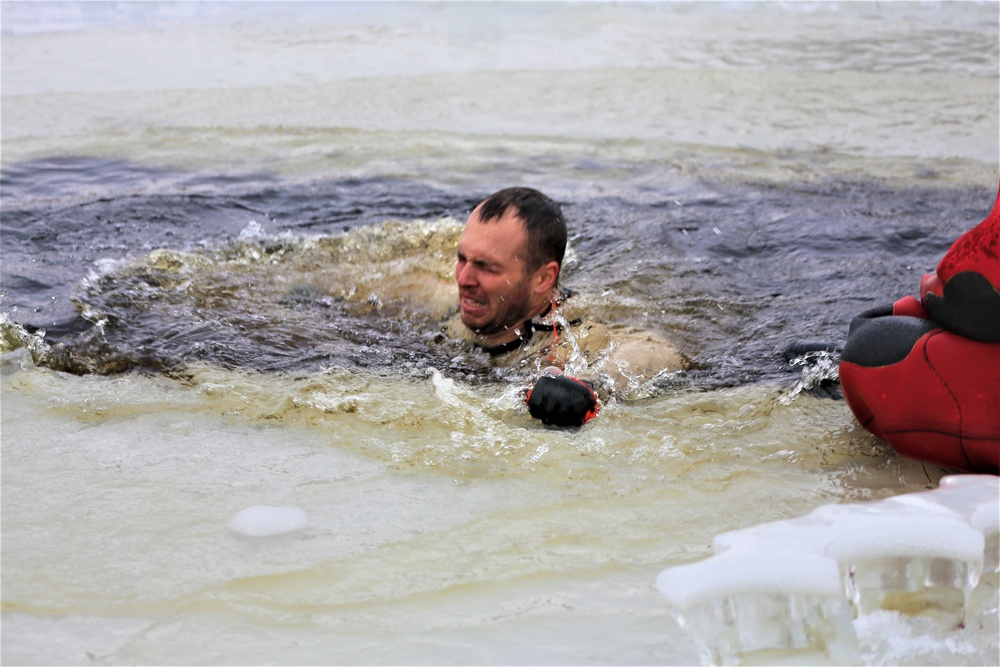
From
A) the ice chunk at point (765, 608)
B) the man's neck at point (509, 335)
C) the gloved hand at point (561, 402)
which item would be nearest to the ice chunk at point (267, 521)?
the gloved hand at point (561, 402)

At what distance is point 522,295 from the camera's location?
13.8 ft

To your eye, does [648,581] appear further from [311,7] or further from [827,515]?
[311,7]

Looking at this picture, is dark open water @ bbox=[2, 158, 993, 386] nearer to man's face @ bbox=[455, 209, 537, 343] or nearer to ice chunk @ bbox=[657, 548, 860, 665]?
man's face @ bbox=[455, 209, 537, 343]

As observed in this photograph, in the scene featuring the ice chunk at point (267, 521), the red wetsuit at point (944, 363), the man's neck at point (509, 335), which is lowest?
the ice chunk at point (267, 521)

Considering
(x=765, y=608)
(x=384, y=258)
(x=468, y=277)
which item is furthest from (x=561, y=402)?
(x=384, y=258)

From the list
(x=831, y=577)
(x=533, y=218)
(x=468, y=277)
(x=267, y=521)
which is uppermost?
(x=533, y=218)

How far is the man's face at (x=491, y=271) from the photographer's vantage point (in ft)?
13.5

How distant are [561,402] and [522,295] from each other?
1.01m

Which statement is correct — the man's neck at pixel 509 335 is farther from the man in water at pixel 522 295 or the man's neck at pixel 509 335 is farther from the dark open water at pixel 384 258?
the dark open water at pixel 384 258

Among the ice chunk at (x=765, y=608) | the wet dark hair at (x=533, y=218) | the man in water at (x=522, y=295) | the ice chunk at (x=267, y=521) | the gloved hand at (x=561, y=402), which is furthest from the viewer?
the wet dark hair at (x=533, y=218)

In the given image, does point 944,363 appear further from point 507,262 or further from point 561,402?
point 507,262

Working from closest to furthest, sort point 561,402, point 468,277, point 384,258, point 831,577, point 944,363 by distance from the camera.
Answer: point 831,577 → point 944,363 → point 561,402 → point 468,277 → point 384,258

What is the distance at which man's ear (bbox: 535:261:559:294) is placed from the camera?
168 inches

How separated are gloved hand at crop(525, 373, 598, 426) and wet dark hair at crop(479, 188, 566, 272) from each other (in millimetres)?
967
